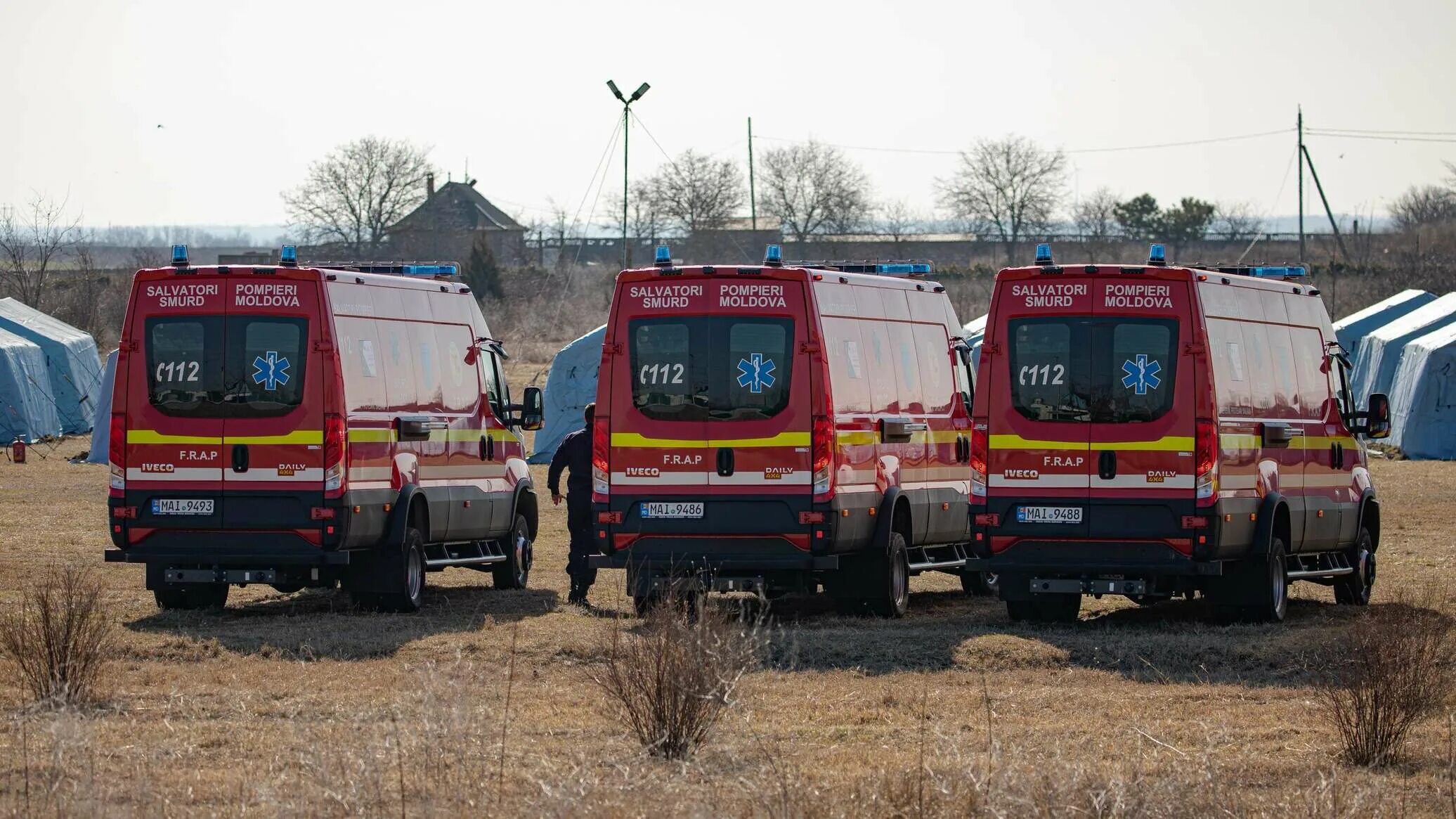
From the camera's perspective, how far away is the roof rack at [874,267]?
51.4ft

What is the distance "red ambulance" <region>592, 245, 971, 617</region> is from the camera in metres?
14.4

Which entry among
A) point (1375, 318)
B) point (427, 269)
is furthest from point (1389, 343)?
point (427, 269)

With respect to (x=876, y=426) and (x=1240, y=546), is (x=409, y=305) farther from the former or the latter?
(x=1240, y=546)

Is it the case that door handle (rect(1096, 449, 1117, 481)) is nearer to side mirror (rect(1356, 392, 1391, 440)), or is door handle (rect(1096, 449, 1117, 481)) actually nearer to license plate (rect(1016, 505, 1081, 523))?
license plate (rect(1016, 505, 1081, 523))

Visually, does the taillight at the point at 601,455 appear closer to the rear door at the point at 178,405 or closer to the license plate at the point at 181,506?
the rear door at the point at 178,405

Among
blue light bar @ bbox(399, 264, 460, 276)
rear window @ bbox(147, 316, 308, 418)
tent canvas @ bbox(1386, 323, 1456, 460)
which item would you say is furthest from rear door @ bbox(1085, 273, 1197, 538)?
tent canvas @ bbox(1386, 323, 1456, 460)

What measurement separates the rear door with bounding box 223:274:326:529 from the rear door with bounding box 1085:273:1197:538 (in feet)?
18.6

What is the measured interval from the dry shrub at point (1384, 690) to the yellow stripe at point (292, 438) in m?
7.63

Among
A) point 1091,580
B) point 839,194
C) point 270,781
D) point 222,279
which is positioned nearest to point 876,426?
point 1091,580

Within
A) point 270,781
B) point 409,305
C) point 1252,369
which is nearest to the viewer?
point 270,781

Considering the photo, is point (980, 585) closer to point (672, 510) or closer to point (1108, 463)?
point (1108, 463)

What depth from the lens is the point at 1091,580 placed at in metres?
14.2

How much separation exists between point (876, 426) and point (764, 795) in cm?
768

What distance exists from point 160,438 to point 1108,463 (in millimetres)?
6964
